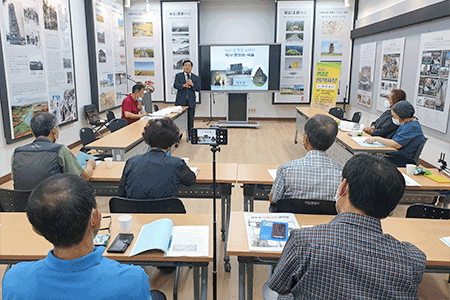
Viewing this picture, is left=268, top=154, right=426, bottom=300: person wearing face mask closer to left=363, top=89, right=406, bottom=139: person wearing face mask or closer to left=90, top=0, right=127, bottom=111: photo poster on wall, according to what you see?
left=363, top=89, right=406, bottom=139: person wearing face mask

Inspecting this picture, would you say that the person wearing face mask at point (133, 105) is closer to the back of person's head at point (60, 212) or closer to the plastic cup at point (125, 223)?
the plastic cup at point (125, 223)

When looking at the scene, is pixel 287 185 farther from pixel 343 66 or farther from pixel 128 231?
pixel 343 66

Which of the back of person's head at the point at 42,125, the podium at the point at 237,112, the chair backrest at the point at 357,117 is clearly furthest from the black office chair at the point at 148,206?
the podium at the point at 237,112

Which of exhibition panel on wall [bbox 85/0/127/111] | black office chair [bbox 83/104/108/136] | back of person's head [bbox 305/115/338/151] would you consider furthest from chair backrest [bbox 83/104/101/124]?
back of person's head [bbox 305/115/338/151]

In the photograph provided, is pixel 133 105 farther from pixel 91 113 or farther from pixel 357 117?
pixel 357 117

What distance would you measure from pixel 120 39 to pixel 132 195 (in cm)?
702

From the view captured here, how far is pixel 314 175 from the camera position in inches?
75.3

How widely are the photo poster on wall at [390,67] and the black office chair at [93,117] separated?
5506 mm

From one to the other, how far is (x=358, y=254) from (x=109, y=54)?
7.50 meters

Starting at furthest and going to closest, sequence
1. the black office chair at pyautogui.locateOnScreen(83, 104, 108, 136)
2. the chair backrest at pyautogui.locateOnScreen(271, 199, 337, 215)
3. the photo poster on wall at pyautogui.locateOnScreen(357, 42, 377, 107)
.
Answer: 1. the photo poster on wall at pyautogui.locateOnScreen(357, 42, 377, 107)
2. the black office chair at pyautogui.locateOnScreen(83, 104, 108, 136)
3. the chair backrest at pyautogui.locateOnScreen(271, 199, 337, 215)

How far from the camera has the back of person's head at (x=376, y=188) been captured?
1063 millimetres

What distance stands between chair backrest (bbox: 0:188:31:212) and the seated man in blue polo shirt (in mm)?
1355

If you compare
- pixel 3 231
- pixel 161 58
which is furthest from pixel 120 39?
pixel 3 231

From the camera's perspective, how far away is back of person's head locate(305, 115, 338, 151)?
201 centimetres
